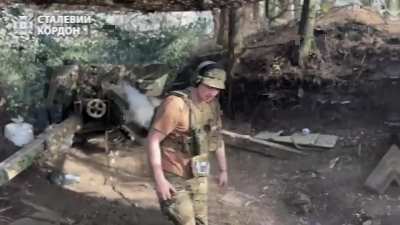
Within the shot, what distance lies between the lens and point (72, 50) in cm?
1131

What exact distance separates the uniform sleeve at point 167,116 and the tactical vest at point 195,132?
3.4 inches

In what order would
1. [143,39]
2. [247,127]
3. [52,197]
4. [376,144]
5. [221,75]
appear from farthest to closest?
[143,39]
[247,127]
[376,144]
[52,197]
[221,75]

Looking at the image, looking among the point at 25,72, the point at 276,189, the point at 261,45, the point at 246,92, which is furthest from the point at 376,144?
the point at 25,72

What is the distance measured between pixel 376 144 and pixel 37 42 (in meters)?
6.14

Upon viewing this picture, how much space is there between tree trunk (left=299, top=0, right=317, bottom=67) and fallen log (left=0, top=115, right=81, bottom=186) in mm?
3865

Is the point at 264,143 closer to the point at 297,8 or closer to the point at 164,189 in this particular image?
the point at 164,189

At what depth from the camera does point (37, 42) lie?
1122 cm

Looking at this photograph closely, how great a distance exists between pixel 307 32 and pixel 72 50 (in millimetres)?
4144

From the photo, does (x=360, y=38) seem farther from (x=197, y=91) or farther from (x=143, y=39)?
(x=197, y=91)

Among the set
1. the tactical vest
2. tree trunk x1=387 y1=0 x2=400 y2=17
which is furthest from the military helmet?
tree trunk x1=387 y1=0 x2=400 y2=17

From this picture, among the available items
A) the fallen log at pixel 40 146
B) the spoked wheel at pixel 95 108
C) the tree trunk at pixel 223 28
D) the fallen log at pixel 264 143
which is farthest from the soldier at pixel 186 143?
the tree trunk at pixel 223 28

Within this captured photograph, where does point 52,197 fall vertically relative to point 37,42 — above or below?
Result: below

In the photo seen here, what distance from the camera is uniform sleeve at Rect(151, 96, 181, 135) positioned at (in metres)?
4.59

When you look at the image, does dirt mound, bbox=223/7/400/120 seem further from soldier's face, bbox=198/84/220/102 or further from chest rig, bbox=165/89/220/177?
soldier's face, bbox=198/84/220/102
